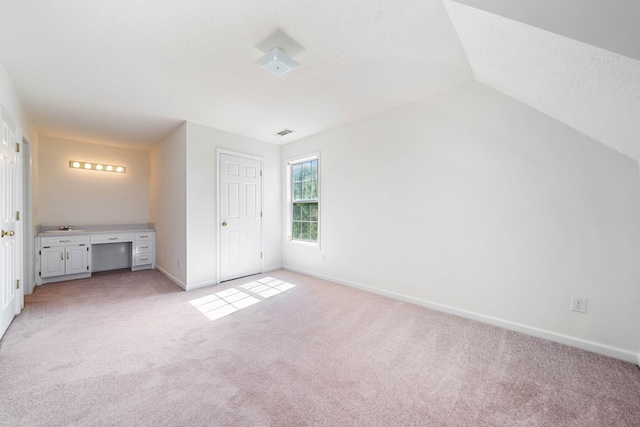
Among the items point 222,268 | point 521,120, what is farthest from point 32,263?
point 521,120

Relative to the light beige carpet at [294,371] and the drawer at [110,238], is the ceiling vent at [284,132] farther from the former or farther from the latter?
the drawer at [110,238]

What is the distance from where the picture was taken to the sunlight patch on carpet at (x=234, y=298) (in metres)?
2.82

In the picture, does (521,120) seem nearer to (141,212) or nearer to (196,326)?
(196,326)

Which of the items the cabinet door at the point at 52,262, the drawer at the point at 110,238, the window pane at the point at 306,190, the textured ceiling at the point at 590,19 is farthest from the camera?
the window pane at the point at 306,190

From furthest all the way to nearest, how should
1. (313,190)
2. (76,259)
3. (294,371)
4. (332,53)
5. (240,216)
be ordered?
(313,190), (240,216), (76,259), (332,53), (294,371)

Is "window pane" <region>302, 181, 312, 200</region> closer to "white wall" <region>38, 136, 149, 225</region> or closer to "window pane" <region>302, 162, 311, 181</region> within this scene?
"window pane" <region>302, 162, 311, 181</region>

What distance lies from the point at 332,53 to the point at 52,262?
5.12 m

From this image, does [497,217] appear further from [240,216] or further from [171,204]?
[171,204]

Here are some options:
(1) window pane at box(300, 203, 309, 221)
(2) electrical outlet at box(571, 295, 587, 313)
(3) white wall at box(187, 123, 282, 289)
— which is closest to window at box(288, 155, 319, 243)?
(1) window pane at box(300, 203, 309, 221)

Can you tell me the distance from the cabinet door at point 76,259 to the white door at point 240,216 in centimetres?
241

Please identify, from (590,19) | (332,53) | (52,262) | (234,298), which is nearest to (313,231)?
(234,298)

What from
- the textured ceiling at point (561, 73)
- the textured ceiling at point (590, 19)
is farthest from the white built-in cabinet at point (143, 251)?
the textured ceiling at point (590, 19)

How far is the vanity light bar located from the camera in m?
4.36

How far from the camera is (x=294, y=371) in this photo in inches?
68.4
